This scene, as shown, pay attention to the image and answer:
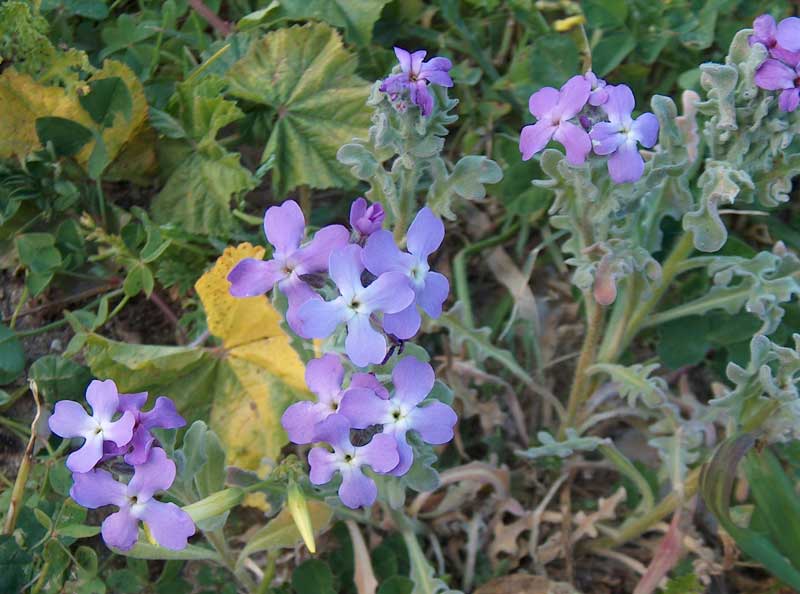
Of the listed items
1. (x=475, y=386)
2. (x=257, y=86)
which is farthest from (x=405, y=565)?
(x=257, y=86)

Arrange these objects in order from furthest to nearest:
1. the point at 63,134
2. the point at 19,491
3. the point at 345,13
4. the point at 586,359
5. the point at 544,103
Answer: the point at 345,13 → the point at 63,134 → the point at 586,359 → the point at 19,491 → the point at 544,103

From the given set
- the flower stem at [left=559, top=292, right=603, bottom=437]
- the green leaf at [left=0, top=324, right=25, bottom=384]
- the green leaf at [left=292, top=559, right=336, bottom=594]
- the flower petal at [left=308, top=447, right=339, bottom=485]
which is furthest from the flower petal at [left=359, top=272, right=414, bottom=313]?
the green leaf at [left=0, top=324, right=25, bottom=384]

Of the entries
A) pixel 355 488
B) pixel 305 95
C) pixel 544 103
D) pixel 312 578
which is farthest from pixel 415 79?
pixel 312 578

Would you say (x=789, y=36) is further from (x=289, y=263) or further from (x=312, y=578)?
(x=312, y=578)

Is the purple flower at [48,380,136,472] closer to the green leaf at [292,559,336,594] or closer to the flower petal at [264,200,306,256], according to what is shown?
the flower petal at [264,200,306,256]

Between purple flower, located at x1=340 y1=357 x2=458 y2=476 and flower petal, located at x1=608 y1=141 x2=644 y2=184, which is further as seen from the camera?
flower petal, located at x1=608 y1=141 x2=644 y2=184

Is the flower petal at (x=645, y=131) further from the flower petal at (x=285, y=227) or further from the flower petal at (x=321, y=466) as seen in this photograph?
the flower petal at (x=321, y=466)
